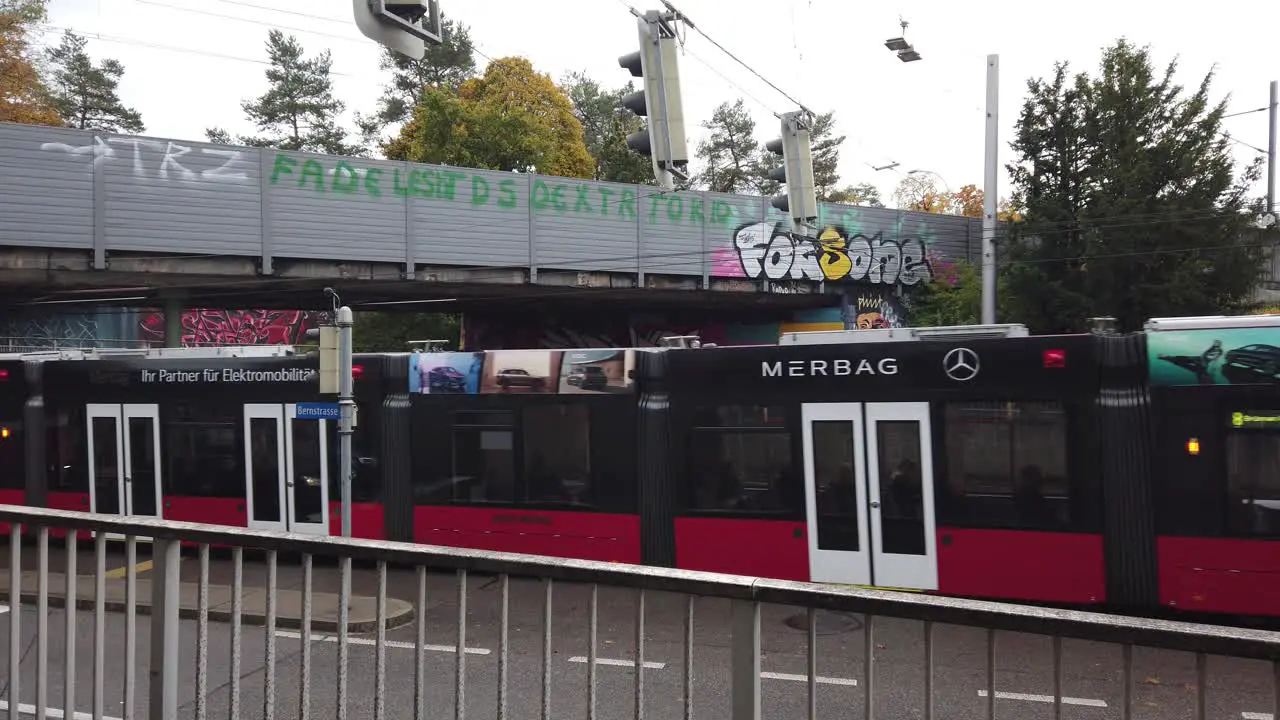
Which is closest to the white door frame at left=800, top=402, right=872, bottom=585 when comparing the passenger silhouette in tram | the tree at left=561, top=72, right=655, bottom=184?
the passenger silhouette in tram

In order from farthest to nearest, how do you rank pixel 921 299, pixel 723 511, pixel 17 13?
pixel 17 13
pixel 921 299
pixel 723 511

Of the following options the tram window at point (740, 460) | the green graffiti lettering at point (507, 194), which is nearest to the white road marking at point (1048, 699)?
the tram window at point (740, 460)

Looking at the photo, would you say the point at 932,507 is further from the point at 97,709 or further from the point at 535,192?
the point at 535,192

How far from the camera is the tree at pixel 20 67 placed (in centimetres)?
4350

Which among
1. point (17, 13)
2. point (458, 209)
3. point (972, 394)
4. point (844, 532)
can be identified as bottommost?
point (844, 532)

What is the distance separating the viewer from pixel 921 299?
37094mm

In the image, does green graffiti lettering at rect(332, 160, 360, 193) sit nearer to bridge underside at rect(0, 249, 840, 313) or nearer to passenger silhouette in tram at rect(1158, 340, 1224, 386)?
bridge underside at rect(0, 249, 840, 313)

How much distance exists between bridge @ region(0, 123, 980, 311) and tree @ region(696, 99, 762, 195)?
1350 inches

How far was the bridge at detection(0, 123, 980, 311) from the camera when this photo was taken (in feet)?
70.1

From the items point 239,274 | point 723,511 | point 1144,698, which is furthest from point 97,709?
point 239,274

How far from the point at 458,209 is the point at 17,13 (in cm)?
3203

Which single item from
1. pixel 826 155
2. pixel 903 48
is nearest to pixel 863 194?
pixel 826 155

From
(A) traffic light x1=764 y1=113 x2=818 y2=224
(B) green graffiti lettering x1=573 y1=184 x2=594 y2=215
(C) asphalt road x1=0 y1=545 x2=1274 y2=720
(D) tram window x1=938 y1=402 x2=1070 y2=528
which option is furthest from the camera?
(B) green graffiti lettering x1=573 y1=184 x2=594 y2=215

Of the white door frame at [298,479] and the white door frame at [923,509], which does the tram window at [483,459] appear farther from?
the white door frame at [923,509]
